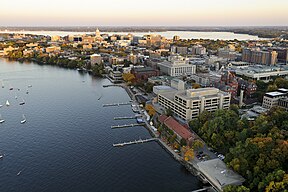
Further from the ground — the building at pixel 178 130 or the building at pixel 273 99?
the building at pixel 273 99

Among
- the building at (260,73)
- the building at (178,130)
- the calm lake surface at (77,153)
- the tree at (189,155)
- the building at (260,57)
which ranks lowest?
the calm lake surface at (77,153)

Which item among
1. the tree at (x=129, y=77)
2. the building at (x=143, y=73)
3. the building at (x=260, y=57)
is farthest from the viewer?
the building at (x=260, y=57)

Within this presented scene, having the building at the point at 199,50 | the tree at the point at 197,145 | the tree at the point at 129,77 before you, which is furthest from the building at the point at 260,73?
the building at the point at 199,50

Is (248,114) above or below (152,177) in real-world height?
above

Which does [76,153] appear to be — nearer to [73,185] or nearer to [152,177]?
[73,185]

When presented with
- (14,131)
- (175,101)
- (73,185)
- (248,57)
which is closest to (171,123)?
(175,101)

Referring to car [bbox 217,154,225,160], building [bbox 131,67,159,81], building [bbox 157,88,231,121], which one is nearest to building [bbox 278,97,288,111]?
building [bbox 157,88,231,121]

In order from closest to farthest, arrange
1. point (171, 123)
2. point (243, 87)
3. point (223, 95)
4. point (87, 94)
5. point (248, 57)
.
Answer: point (171, 123)
point (223, 95)
point (243, 87)
point (87, 94)
point (248, 57)

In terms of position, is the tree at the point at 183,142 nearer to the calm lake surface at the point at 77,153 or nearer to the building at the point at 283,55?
the calm lake surface at the point at 77,153
